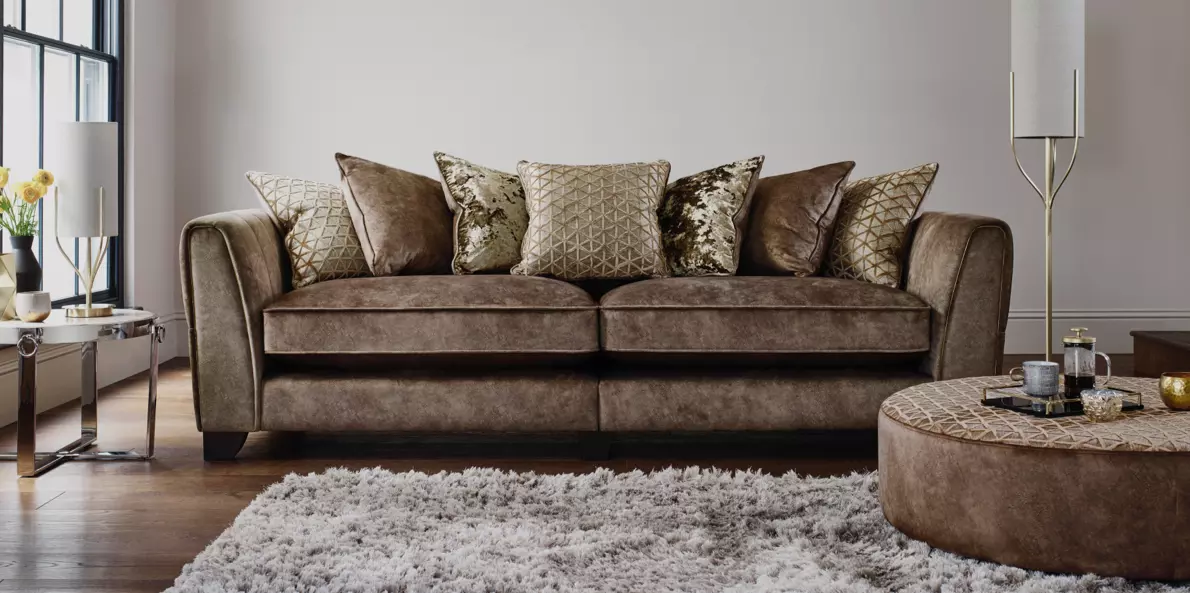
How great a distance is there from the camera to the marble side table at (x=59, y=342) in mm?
2689

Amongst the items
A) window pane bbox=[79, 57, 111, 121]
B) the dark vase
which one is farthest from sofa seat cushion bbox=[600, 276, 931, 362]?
window pane bbox=[79, 57, 111, 121]

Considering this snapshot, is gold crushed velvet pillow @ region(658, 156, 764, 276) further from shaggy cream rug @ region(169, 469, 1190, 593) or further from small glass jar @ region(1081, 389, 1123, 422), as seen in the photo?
small glass jar @ region(1081, 389, 1123, 422)

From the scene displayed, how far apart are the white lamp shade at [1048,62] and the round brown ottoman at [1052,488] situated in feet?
4.82

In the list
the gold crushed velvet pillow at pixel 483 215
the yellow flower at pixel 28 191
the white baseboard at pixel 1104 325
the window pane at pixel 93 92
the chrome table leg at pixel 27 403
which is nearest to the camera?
the chrome table leg at pixel 27 403

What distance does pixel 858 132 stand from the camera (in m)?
4.98

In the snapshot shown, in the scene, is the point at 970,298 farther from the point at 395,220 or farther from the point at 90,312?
the point at 90,312

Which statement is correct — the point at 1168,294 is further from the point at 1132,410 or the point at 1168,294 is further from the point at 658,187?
the point at 1132,410

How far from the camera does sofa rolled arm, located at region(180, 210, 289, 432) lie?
283 centimetres

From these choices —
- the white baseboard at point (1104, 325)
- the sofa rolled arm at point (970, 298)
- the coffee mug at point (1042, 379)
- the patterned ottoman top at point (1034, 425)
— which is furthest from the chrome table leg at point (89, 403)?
the white baseboard at point (1104, 325)

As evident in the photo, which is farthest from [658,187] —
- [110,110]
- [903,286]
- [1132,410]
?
[110,110]

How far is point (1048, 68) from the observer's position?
3273 millimetres

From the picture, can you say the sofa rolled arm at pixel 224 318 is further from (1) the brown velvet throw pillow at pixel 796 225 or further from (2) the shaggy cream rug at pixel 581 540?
(1) the brown velvet throw pillow at pixel 796 225

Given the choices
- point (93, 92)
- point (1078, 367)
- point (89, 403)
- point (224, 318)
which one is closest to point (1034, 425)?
point (1078, 367)

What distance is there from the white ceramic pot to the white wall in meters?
2.27
